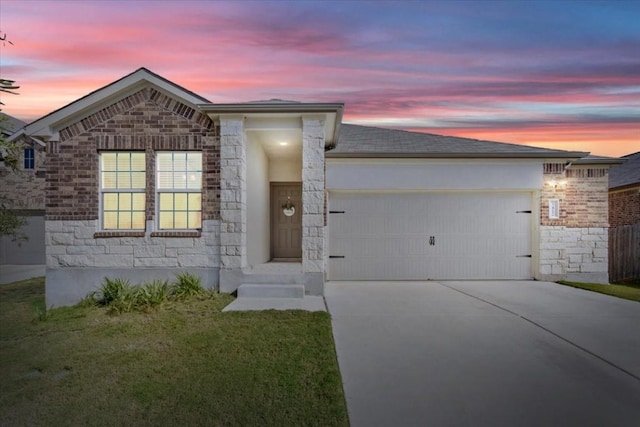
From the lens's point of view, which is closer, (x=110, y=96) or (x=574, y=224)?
(x=110, y=96)

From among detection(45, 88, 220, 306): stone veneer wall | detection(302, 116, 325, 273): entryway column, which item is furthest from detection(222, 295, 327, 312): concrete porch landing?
detection(45, 88, 220, 306): stone veneer wall

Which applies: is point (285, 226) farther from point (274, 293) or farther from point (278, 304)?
point (278, 304)

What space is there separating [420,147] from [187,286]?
7156 mm

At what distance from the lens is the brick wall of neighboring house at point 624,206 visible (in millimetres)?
13219

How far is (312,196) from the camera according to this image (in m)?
8.15

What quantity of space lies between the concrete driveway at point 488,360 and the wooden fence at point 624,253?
4.54 metres

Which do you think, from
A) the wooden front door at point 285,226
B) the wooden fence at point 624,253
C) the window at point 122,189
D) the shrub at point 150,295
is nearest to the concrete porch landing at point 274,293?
the shrub at point 150,295

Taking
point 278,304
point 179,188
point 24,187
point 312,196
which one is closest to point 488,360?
point 278,304

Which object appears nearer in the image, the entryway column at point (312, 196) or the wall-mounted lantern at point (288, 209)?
the entryway column at point (312, 196)

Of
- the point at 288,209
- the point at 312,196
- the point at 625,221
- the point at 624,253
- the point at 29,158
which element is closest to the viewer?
the point at 312,196

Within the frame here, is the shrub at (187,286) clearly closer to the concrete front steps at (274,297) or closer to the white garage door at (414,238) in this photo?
the concrete front steps at (274,297)

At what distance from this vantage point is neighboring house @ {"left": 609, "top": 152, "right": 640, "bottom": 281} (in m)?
11.6

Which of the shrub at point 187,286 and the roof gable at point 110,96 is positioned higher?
the roof gable at point 110,96

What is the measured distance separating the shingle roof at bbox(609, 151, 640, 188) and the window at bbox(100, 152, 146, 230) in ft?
50.8
